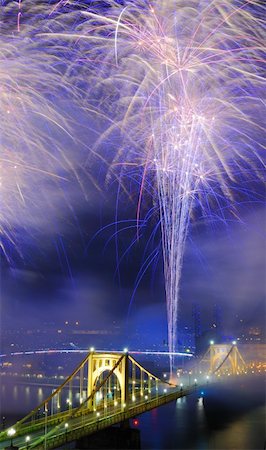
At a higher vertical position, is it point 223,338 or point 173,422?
point 223,338

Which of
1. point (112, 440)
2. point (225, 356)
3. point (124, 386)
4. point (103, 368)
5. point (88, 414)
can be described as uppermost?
point (103, 368)

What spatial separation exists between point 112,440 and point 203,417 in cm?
2588

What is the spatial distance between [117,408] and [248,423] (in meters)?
21.8

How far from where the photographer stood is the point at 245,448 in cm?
4444

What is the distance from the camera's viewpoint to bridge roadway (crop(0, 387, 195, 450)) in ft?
96.1

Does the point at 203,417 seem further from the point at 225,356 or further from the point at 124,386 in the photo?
the point at 225,356

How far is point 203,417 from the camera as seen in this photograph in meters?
60.8

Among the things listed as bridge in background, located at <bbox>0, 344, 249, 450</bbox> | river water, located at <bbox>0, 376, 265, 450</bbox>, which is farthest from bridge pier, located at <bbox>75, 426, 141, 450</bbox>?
river water, located at <bbox>0, 376, 265, 450</bbox>

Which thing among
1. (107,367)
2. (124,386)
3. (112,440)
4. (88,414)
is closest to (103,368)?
(107,367)

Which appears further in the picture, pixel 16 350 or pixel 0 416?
pixel 16 350

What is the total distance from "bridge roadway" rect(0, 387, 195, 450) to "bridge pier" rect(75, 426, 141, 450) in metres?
1.11

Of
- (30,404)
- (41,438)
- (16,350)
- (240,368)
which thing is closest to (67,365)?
(16,350)

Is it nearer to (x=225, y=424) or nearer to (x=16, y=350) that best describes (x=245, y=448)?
(x=225, y=424)

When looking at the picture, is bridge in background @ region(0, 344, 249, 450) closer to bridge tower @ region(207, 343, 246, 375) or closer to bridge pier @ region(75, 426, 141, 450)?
bridge pier @ region(75, 426, 141, 450)
